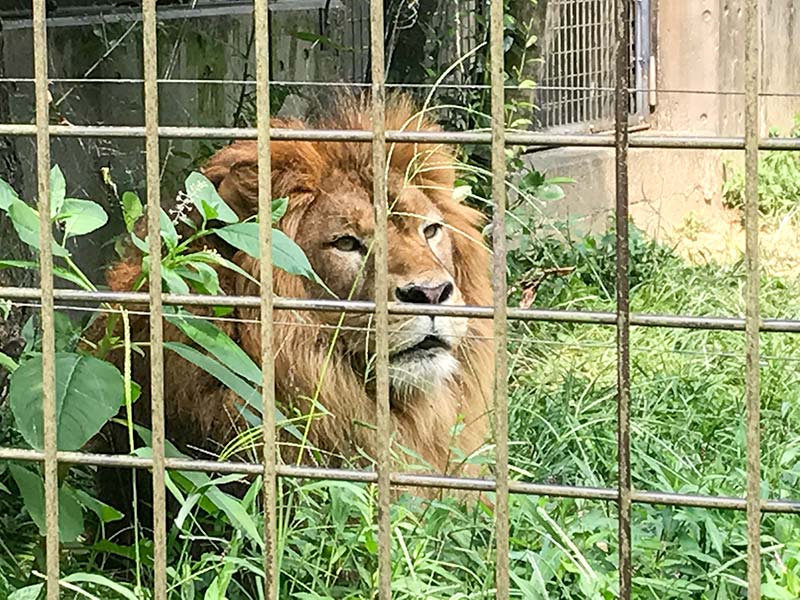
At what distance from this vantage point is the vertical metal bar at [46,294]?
2.15m

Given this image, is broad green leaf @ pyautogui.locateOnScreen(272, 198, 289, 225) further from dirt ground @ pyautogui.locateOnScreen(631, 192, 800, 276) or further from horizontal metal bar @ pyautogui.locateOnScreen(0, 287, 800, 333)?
dirt ground @ pyautogui.locateOnScreen(631, 192, 800, 276)

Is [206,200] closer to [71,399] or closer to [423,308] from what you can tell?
[71,399]

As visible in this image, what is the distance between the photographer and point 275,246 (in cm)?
245

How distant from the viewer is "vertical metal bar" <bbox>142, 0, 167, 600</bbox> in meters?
2.11

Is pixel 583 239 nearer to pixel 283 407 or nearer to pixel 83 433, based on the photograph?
pixel 283 407

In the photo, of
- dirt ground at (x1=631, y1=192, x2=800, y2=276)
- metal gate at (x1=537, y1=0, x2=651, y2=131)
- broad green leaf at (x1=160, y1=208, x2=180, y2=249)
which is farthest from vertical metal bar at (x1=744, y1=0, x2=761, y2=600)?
metal gate at (x1=537, y1=0, x2=651, y2=131)

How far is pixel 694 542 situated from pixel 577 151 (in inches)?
206

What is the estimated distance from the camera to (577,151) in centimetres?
771

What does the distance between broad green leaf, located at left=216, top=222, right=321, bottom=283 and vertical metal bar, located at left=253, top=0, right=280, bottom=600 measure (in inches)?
11.7

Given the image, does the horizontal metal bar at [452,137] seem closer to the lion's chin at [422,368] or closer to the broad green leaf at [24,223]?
the broad green leaf at [24,223]

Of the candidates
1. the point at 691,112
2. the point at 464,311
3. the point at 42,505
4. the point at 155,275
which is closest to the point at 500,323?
the point at 464,311

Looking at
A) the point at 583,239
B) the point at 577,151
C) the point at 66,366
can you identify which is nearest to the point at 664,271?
the point at 583,239

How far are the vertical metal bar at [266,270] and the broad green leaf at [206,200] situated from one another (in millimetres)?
373

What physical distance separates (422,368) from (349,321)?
25cm
